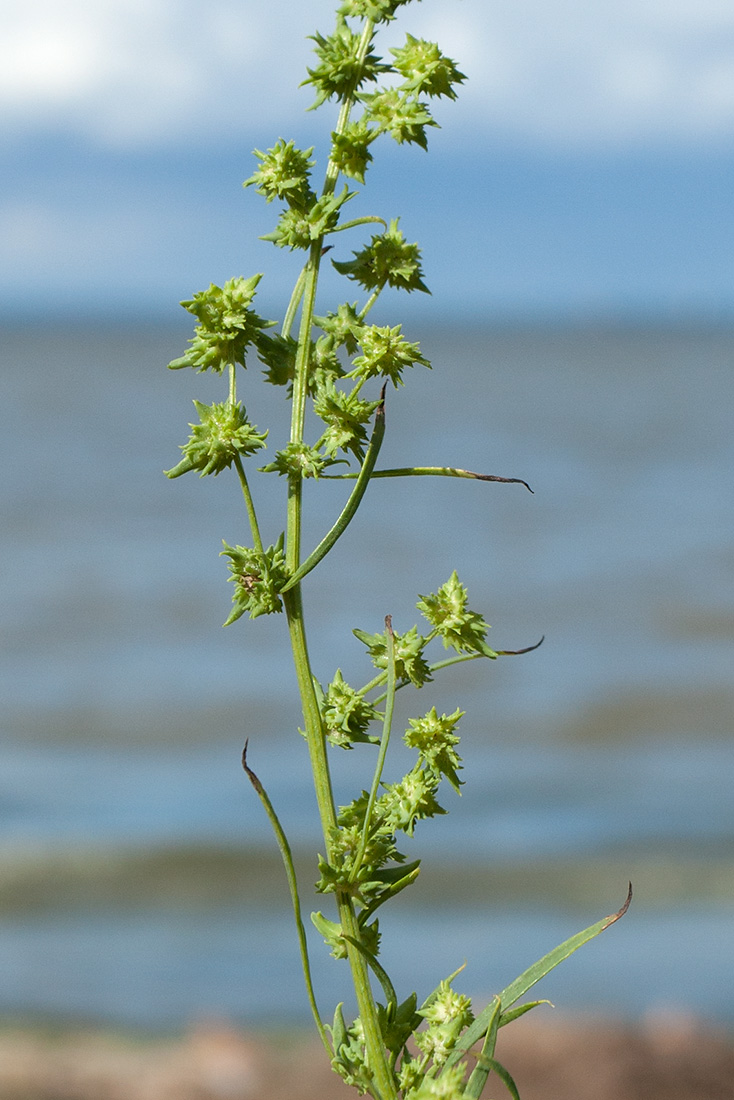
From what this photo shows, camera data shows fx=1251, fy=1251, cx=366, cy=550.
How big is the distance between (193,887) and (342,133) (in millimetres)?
7396

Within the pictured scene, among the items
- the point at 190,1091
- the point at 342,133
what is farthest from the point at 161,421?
the point at 342,133

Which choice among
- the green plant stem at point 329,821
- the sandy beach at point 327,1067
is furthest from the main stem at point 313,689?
the sandy beach at point 327,1067

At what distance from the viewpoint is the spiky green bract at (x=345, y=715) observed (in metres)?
0.79

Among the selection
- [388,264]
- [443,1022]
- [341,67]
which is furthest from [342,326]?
[443,1022]

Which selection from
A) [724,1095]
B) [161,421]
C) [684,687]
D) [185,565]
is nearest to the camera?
[724,1095]

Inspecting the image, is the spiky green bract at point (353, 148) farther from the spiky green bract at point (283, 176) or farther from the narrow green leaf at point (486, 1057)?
the narrow green leaf at point (486, 1057)

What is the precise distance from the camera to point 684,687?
1062 cm

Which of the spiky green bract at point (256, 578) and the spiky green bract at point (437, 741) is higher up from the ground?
the spiky green bract at point (256, 578)

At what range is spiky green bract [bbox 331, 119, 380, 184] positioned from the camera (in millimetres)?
773

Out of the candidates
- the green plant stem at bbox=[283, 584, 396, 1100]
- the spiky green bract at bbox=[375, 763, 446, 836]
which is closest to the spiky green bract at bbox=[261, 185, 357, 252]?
the green plant stem at bbox=[283, 584, 396, 1100]

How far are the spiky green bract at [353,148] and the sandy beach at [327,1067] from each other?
407cm

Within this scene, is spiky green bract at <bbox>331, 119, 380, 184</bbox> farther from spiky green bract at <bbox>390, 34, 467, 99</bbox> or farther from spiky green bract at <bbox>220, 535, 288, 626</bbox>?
spiky green bract at <bbox>220, 535, 288, 626</bbox>

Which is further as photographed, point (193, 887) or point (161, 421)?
point (161, 421)

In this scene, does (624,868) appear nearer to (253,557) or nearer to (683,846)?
(683,846)
